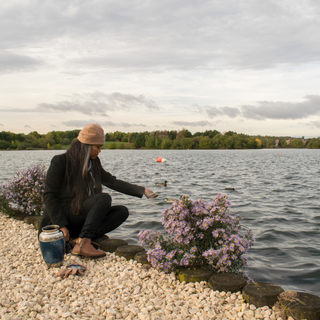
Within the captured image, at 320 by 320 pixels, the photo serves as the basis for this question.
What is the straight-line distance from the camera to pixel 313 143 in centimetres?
15100

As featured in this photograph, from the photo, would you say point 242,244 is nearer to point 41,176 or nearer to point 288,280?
point 288,280

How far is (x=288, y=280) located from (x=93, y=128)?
4.02 m

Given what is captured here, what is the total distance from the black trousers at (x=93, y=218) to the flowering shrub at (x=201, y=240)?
0.92 meters

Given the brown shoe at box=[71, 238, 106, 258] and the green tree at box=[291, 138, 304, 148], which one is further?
the green tree at box=[291, 138, 304, 148]

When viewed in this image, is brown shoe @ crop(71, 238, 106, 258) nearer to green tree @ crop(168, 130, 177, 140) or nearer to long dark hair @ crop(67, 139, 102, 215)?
long dark hair @ crop(67, 139, 102, 215)

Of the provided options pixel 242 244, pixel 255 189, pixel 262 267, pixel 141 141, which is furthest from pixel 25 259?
pixel 141 141

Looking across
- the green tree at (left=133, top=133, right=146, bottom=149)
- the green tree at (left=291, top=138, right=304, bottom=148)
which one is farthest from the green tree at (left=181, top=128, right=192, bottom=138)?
the green tree at (left=291, top=138, right=304, bottom=148)

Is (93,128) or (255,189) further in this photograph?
(255,189)

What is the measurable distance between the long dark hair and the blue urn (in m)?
0.48

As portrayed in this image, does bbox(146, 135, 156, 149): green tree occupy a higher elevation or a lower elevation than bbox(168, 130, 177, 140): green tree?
lower

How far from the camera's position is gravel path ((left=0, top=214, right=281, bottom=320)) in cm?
302

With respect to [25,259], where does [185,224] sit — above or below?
above

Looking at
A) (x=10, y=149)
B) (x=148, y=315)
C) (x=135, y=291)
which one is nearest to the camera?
(x=148, y=315)

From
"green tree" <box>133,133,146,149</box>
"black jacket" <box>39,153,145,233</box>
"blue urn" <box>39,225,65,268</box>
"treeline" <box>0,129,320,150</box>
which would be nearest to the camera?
"blue urn" <box>39,225,65,268</box>
